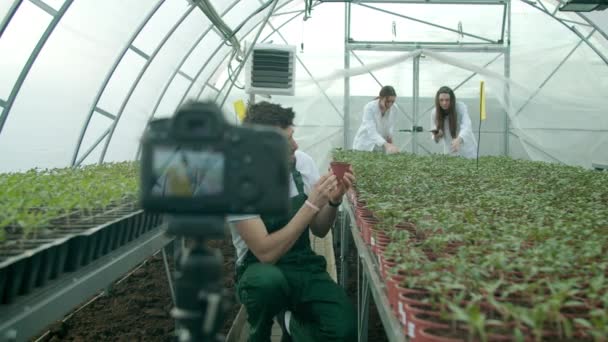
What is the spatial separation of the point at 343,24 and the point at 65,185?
8.43m

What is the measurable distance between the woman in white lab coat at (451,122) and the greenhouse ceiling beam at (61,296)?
376 cm

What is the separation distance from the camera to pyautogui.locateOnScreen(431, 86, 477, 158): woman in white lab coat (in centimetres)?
585

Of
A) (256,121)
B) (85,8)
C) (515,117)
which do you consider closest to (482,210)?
(256,121)

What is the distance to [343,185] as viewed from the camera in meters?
2.62

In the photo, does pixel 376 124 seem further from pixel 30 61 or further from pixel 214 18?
pixel 30 61

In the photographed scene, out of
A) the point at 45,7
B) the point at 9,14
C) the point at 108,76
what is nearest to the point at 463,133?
the point at 108,76

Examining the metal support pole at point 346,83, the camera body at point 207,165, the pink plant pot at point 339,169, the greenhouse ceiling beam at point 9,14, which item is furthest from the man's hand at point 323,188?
the metal support pole at point 346,83

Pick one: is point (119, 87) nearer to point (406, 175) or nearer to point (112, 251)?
point (406, 175)

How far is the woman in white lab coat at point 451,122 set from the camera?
5.85 meters

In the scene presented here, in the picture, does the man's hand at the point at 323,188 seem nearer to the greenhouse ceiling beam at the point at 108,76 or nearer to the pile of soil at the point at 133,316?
the pile of soil at the point at 133,316

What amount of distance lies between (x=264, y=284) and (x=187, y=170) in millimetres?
1879

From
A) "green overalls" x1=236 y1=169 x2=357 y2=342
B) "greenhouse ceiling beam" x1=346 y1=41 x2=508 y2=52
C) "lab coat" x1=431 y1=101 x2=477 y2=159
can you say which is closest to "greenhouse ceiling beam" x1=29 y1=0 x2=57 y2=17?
"green overalls" x1=236 y1=169 x2=357 y2=342

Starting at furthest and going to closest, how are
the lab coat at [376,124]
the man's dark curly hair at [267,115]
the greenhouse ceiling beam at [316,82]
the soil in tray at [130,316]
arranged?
the greenhouse ceiling beam at [316,82]
the lab coat at [376,124]
the soil in tray at [130,316]
the man's dark curly hair at [267,115]

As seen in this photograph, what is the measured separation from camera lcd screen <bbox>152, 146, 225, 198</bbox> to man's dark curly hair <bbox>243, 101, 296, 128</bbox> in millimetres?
2003
